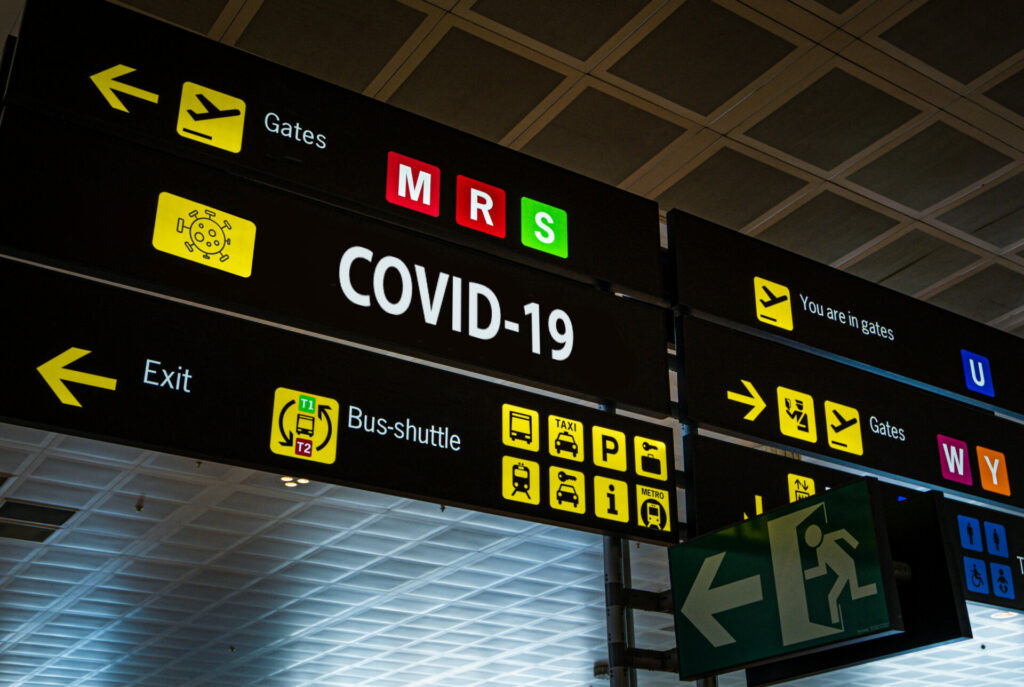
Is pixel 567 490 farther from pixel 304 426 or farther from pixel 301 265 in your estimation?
pixel 301 265

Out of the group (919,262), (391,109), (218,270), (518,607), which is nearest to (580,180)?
(391,109)

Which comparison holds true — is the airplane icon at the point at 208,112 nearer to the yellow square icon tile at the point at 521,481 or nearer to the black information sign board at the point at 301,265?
the black information sign board at the point at 301,265

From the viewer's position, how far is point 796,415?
13.5ft

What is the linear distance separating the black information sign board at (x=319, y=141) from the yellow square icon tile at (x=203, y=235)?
0.67ft

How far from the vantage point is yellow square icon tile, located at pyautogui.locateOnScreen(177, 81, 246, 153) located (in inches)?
125

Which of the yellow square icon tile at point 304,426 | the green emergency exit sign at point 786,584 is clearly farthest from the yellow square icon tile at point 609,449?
the yellow square icon tile at point 304,426

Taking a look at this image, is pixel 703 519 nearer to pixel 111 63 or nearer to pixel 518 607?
pixel 111 63

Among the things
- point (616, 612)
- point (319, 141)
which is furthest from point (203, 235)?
point (616, 612)

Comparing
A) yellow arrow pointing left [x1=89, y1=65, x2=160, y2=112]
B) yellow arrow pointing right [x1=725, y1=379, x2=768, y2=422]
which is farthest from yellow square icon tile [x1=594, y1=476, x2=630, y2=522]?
yellow arrow pointing left [x1=89, y1=65, x2=160, y2=112]

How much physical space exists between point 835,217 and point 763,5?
1.71m

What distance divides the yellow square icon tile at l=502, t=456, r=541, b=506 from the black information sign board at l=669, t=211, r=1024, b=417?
1118 mm

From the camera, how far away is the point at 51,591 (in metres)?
11.9

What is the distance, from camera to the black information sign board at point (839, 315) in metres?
4.23

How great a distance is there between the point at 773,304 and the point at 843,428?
22.3 inches
